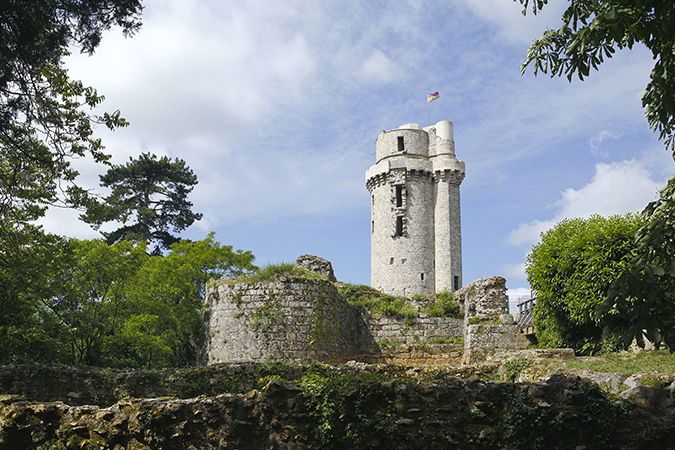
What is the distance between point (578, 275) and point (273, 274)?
855 centimetres

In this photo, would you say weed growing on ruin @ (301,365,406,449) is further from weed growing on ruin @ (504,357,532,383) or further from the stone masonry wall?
the stone masonry wall

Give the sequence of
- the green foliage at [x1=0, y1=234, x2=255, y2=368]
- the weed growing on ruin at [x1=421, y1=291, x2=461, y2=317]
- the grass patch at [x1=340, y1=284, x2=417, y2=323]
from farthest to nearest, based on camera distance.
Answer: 1. the weed growing on ruin at [x1=421, y1=291, x2=461, y2=317]
2. the grass patch at [x1=340, y1=284, x2=417, y2=323]
3. the green foliage at [x1=0, y1=234, x2=255, y2=368]

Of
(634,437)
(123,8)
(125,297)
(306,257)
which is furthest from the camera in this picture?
(125,297)

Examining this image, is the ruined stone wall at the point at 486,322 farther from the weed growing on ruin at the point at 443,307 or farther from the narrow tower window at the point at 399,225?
the narrow tower window at the point at 399,225

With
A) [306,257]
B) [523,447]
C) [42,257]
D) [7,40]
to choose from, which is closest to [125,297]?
[306,257]

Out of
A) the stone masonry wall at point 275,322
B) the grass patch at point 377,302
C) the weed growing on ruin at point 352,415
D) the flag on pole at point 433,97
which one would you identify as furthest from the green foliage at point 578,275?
the flag on pole at point 433,97

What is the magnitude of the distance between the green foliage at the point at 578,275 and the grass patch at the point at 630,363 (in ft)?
4.51

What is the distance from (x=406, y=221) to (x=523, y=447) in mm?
Answer: 31813

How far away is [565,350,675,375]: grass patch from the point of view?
1046 cm

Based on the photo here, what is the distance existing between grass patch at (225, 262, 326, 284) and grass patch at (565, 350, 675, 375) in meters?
7.33

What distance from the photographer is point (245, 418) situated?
7.62 meters

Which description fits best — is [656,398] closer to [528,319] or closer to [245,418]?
[245,418]

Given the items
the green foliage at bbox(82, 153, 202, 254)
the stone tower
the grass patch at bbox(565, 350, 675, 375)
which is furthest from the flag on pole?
the grass patch at bbox(565, 350, 675, 375)

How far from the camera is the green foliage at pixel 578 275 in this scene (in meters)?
14.2
